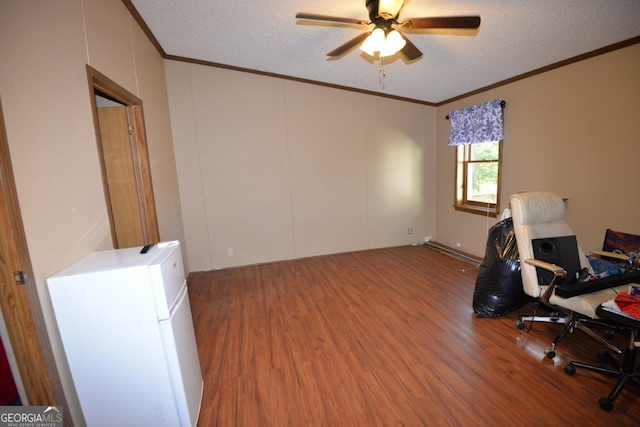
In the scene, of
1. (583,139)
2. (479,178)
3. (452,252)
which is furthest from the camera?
(452,252)

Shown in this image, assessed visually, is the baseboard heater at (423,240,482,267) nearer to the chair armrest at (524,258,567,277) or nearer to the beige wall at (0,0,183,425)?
the chair armrest at (524,258,567,277)

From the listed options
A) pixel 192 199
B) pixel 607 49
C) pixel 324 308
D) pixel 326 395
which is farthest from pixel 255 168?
pixel 607 49

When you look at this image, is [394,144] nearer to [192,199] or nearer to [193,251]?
[192,199]

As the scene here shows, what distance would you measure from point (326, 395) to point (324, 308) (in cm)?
114

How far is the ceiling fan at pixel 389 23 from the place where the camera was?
1829 millimetres

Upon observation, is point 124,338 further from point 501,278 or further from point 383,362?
point 501,278

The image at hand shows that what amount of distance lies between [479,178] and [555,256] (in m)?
2.36

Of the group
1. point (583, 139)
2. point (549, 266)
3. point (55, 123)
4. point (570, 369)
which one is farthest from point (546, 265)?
point (55, 123)

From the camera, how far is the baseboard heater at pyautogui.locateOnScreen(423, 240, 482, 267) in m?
4.13

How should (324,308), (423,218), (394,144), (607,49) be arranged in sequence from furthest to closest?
(423,218)
(394,144)
(324,308)
(607,49)

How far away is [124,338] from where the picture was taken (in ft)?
4.25

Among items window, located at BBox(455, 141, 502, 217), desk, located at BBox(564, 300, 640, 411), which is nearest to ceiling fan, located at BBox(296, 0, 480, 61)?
desk, located at BBox(564, 300, 640, 411)

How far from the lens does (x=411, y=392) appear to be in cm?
177

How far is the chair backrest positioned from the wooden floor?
0.56 m
